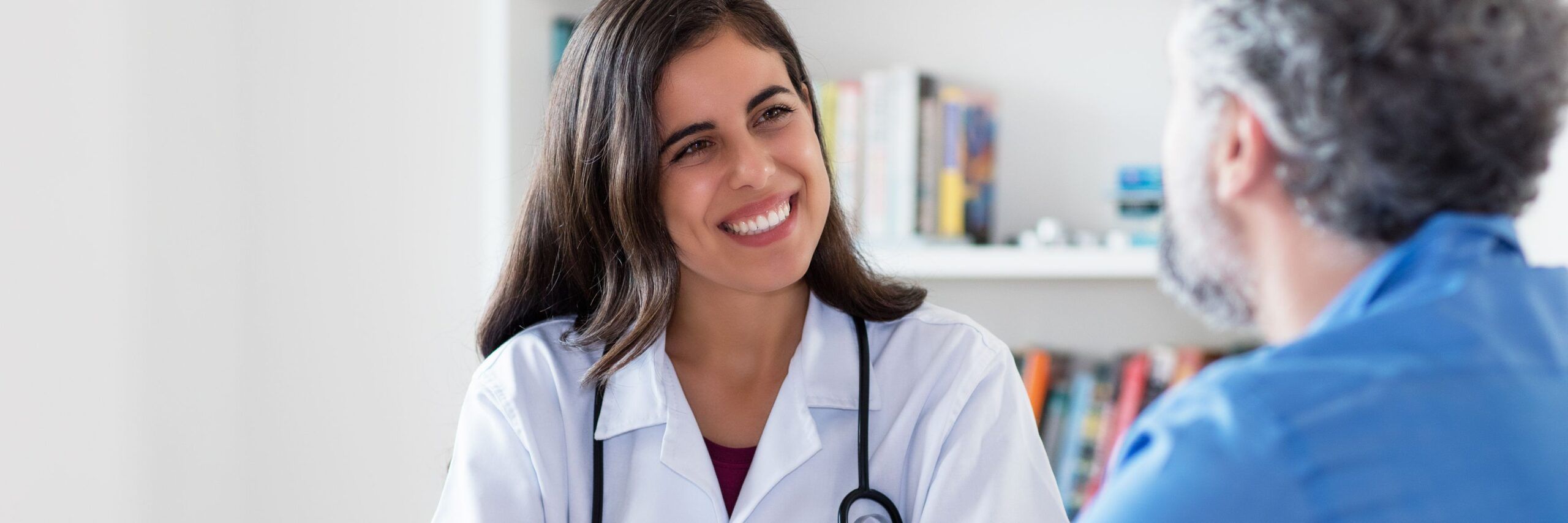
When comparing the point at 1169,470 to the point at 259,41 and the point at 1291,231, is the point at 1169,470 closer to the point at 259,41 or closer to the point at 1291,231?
the point at 1291,231

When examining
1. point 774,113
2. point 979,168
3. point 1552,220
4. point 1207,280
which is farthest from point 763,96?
point 1552,220

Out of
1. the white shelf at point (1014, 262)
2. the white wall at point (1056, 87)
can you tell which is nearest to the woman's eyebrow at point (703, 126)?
the white shelf at point (1014, 262)

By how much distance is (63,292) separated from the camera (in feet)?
4.59

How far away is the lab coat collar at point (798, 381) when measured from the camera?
4.15ft

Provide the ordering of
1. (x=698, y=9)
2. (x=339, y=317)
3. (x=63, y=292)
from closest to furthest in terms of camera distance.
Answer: (x=698, y=9) → (x=63, y=292) → (x=339, y=317)

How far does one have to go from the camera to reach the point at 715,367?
138 centimetres

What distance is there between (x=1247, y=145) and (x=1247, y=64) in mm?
46

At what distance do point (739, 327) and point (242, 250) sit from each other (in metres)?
0.78

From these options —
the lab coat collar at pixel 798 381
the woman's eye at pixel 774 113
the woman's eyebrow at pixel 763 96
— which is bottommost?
the lab coat collar at pixel 798 381

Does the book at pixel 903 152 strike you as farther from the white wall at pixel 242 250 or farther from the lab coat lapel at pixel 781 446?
the lab coat lapel at pixel 781 446

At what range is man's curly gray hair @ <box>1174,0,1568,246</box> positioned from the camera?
2.03 feet

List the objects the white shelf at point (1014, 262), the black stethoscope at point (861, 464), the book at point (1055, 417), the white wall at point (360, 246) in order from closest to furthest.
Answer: the black stethoscope at point (861, 464), the white wall at point (360, 246), the white shelf at point (1014, 262), the book at point (1055, 417)

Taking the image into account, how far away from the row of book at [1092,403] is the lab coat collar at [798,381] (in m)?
0.77

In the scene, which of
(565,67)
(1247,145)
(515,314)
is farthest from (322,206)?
(1247,145)
